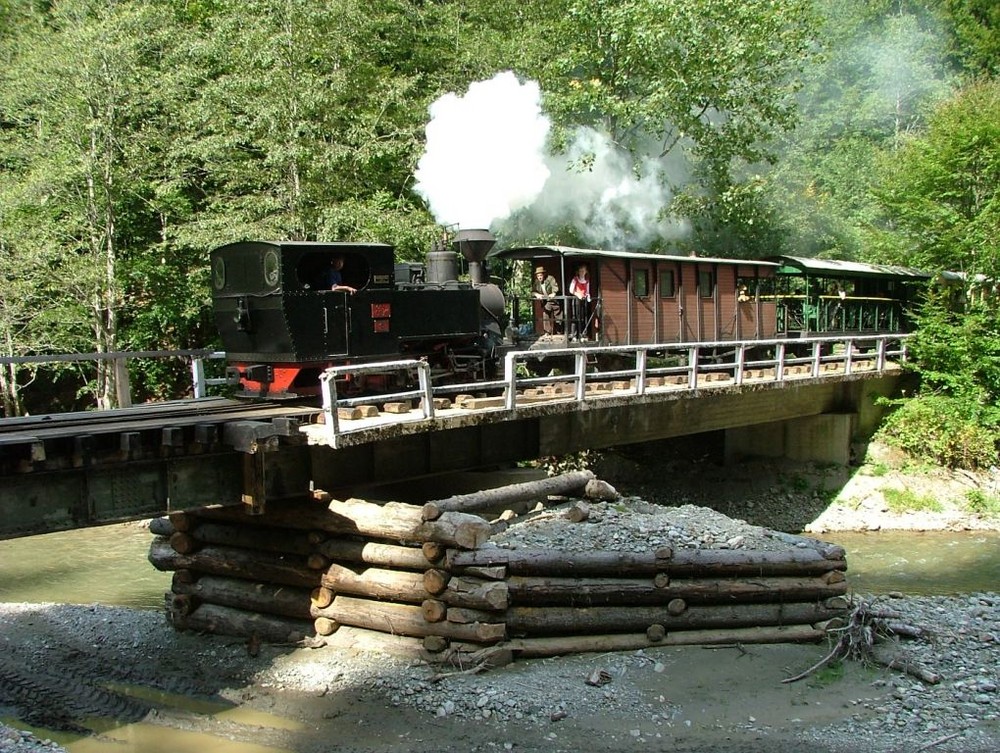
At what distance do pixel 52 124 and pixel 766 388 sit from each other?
17.3 metres

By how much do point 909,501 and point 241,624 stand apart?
14582 mm

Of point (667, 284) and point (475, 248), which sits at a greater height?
point (475, 248)

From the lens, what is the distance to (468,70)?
24047mm

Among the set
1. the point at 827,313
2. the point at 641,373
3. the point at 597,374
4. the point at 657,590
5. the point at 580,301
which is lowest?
the point at 657,590

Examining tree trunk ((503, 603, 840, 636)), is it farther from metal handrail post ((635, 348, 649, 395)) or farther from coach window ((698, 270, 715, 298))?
coach window ((698, 270, 715, 298))

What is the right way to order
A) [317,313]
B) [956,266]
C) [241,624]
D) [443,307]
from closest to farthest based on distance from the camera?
[241,624]
[317,313]
[443,307]
[956,266]

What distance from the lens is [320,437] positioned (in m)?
8.95

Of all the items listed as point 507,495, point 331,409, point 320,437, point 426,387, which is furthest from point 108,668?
point 507,495

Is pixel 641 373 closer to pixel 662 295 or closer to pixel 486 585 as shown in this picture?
pixel 662 295

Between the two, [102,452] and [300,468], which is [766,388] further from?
[102,452]

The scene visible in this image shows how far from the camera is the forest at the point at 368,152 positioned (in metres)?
19.3

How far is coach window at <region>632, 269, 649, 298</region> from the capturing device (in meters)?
17.3

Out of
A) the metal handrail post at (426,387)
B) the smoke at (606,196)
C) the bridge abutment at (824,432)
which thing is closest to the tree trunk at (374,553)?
the metal handrail post at (426,387)

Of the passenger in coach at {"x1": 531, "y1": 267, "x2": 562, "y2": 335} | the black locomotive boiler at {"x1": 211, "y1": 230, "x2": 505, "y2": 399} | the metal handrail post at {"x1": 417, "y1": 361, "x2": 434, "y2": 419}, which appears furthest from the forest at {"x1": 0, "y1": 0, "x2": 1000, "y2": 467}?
the metal handrail post at {"x1": 417, "y1": 361, "x2": 434, "y2": 419}
